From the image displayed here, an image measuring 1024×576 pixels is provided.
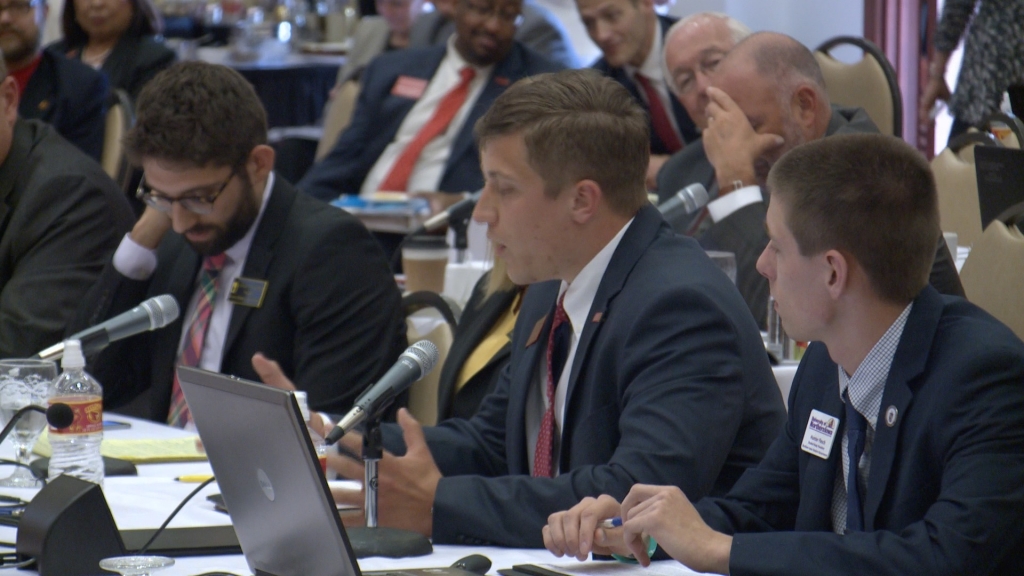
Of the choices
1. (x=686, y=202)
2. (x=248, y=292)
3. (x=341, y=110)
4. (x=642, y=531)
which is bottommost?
(x=341, y=110)

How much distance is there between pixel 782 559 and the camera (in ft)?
5.04

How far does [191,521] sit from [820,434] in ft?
3.08

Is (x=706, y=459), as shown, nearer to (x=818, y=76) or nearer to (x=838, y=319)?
(x=838, y=319)

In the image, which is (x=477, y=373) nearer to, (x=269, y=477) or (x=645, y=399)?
(x=645, y=399)

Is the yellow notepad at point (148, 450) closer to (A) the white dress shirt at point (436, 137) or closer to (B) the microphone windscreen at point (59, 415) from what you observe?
(B) the microphone windscreen at point (59, 415)

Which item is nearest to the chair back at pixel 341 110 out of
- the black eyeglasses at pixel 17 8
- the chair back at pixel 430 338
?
the black eyeglasses at pixel 17 8

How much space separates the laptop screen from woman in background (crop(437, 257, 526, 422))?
3.42ft

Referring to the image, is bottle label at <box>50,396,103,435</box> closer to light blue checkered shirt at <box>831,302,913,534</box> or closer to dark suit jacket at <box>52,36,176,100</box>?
light blue checkered shirt at <box>831,302,913,534</box>

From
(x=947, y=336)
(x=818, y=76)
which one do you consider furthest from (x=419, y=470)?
(x=818, y=76)

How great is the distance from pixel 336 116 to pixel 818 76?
10.4 feet

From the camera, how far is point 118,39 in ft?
19.7

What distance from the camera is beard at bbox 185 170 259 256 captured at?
9.36 feet

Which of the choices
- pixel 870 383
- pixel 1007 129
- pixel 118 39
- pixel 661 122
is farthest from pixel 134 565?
pixel 118 39

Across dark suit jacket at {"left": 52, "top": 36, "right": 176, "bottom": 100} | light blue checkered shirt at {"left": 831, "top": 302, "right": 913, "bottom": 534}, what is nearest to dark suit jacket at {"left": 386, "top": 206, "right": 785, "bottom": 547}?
light blue checkered shirt at {"left": 831, "top": 302, "right": 913, "bottom": 534}
